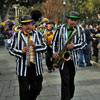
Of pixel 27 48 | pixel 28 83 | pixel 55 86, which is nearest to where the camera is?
pixel 27 48

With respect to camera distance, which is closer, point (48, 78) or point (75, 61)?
point (75, 61)

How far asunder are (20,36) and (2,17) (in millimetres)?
26900

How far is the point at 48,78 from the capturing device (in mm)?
7020

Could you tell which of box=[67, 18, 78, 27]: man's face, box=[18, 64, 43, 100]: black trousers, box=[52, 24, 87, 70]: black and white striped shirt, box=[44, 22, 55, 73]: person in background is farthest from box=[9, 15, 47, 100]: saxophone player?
box=[44, 22, 55, 73]: person in background

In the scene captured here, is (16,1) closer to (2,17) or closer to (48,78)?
(2,17)

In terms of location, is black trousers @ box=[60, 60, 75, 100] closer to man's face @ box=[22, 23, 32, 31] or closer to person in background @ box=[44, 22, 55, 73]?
man's face @ box=[22, 23, 32, 31]

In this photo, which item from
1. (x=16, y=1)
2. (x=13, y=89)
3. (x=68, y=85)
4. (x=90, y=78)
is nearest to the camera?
(x=68, y=85)

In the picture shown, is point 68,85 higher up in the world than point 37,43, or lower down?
lower down

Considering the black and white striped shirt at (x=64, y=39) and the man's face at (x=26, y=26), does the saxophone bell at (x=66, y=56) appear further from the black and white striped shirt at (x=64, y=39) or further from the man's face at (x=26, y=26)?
the man's face at (x=26, y=26)

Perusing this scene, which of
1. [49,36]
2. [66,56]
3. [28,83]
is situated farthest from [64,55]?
[49,36]

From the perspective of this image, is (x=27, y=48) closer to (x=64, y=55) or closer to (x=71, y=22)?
(x=64, y=55)

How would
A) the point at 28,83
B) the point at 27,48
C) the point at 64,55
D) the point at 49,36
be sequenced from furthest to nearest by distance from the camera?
the point at 49,36 < the point at 64,55 < the point at 28,83 < the point at 27,48

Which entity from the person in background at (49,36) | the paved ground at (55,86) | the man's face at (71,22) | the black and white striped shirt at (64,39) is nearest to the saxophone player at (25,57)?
the black and white striped shirt at (64,39)

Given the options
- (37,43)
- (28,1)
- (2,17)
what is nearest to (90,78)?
(37,43)
